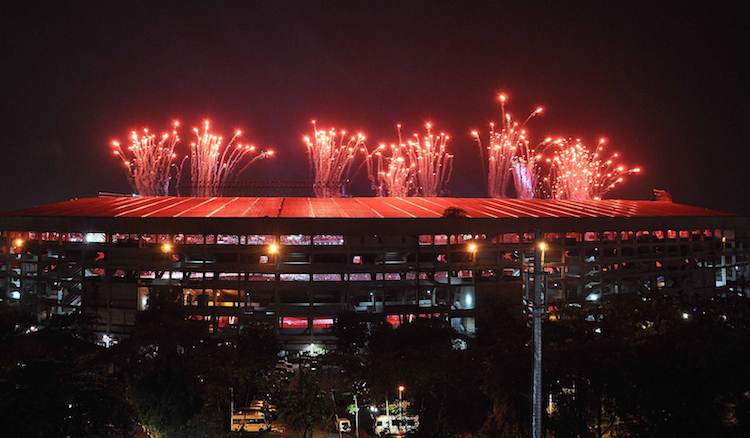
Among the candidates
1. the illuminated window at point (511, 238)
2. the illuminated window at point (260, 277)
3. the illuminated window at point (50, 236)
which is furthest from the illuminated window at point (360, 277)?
the illuminated window at point (50, 236)

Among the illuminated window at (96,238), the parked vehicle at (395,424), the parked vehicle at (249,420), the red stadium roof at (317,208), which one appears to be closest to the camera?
the parked vehicle at (395,424)

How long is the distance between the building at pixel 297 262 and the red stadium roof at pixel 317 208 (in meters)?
0.28

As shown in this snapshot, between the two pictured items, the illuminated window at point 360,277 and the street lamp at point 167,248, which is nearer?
the street lamp at point 167,248

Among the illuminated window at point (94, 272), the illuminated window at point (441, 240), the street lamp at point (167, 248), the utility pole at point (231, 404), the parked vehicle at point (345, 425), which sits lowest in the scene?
the parked vehicle at point (345, 425)

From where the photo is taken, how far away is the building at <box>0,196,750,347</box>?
24.8 metres

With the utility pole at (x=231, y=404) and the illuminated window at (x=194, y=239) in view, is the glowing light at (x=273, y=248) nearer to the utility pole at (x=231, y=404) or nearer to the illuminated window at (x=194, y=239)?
the illuminated window at (x=194, y=239)

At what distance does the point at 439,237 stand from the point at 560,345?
11614mm

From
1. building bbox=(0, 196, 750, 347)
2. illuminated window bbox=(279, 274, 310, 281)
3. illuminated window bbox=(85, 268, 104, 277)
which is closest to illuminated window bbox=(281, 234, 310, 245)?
building bbox=(0, 196, 750, 347)

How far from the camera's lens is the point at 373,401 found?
712 inches

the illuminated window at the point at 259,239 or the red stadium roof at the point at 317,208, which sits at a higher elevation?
the red stadium roof at the point at 317,208

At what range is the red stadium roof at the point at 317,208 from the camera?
27484mm

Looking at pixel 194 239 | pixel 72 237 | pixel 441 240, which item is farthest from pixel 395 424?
pixel 72 237

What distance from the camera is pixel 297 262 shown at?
2566cm

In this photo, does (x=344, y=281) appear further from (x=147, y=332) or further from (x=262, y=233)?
(x=147, y=332)
